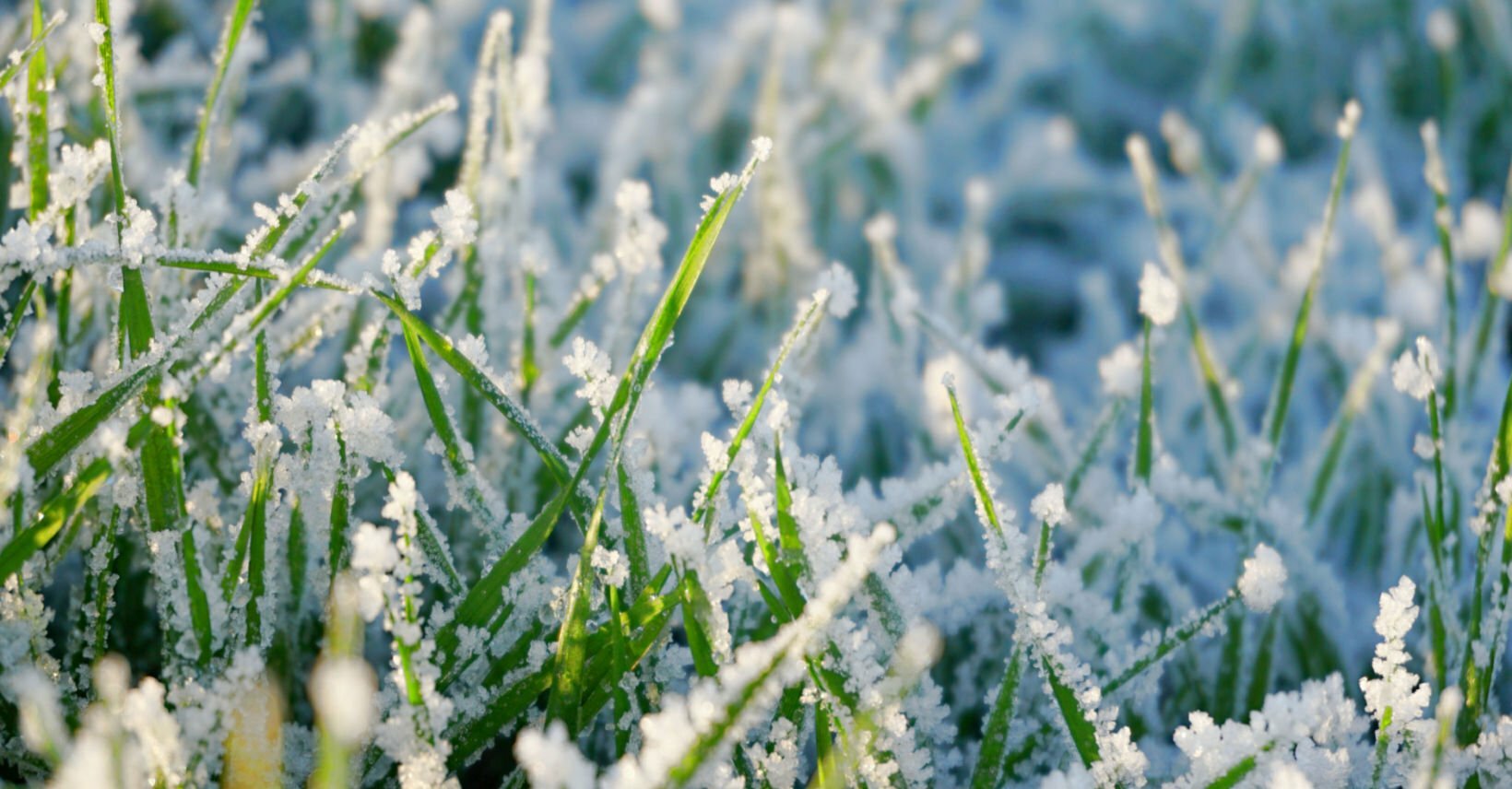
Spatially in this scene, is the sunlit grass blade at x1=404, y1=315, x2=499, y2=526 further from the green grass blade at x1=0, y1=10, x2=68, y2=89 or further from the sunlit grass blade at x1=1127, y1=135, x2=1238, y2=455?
the sunlit grass blade at x1=1127, y1=135, x2=1238, y2=455

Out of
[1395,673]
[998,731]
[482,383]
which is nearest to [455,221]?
[482,383]

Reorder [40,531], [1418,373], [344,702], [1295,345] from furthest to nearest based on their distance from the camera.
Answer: [1295,345] < [1418,373] < [40,531] < [344,702]

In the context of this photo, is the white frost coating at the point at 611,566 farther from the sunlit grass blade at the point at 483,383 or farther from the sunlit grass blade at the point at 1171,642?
the sunlit grass blade at the point at 1171,642

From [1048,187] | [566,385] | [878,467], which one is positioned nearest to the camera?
[566,385]

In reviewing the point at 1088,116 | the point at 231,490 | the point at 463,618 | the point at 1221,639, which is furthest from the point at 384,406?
the point at 1088,116

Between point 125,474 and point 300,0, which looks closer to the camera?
point 125,474

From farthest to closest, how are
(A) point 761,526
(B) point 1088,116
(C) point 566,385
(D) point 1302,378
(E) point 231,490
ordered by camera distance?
(B) point 1088,116 < (D) point 1302,378 < (C) point 566,385 < (E) point 231,490 < (A) point 761,526

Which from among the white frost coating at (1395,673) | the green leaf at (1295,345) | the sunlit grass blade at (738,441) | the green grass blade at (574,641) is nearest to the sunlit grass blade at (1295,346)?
the green leaf at (1295,345)

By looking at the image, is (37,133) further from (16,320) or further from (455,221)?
(455,221)

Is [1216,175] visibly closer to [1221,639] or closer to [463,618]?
[1221,639]
